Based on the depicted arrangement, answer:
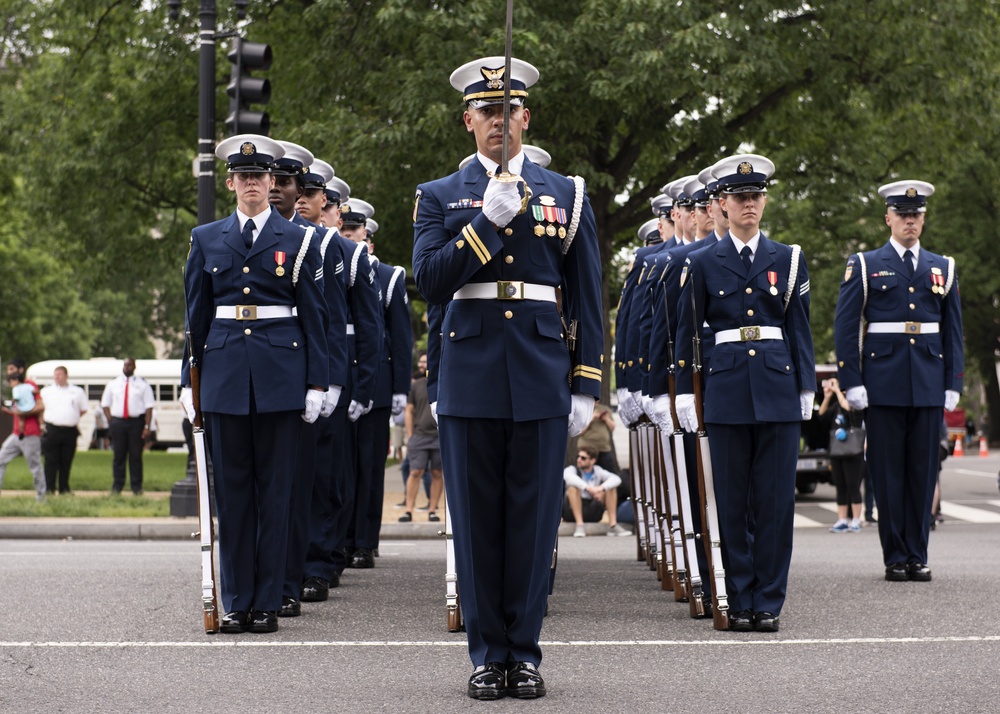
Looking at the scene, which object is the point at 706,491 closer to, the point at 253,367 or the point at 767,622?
the point at 767,622

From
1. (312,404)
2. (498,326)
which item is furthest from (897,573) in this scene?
(498,326)

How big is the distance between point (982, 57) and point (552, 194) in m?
16.9

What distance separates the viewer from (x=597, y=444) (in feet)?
53.9

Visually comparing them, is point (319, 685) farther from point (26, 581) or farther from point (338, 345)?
point (26, 581)

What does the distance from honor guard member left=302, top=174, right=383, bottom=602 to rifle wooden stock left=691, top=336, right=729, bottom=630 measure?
2.30m

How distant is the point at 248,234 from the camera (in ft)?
24.8

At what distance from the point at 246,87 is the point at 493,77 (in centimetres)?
834

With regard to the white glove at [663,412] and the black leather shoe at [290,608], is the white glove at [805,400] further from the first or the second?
the black leather shoe at [290,608]

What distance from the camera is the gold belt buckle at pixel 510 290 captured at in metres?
5.85

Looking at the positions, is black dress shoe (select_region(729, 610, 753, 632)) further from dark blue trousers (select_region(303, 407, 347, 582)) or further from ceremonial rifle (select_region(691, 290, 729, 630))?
dark blue trousers (select_region(303, 407, 347, 582))

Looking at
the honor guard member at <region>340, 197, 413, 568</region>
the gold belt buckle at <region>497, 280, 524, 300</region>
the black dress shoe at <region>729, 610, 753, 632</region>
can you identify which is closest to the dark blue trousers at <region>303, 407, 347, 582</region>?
the honor guard member at <region>340, 197, 413, 568</region>

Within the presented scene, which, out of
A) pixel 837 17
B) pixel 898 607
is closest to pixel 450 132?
pixel 837 17

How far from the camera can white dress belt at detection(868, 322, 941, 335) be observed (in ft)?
32.6

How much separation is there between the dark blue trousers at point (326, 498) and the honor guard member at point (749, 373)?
2.36m
